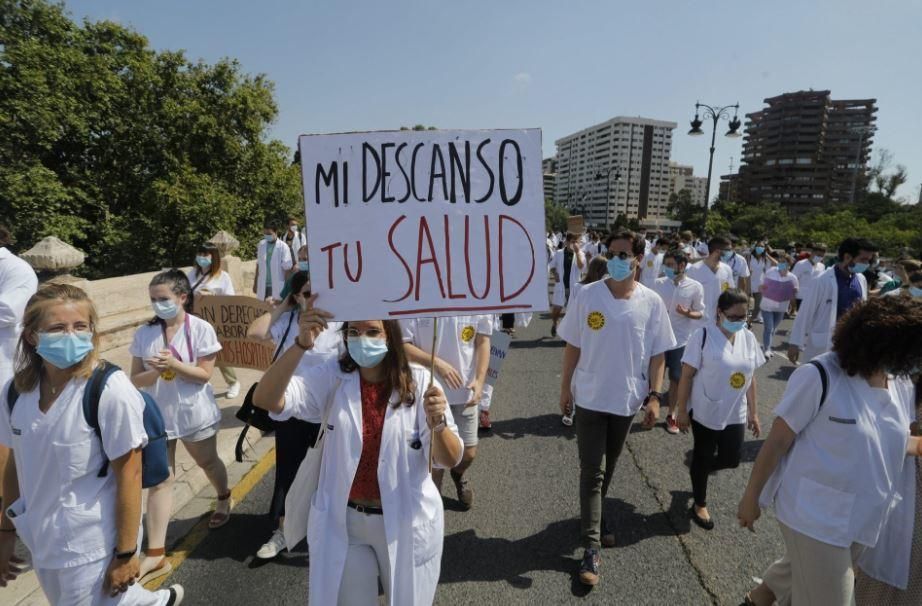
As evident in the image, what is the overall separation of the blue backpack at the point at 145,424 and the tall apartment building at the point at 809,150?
13004cm

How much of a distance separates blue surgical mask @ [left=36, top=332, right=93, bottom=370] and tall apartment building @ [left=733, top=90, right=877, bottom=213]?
5128 inches

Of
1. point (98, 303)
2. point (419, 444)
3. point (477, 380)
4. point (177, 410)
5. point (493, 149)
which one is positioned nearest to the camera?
point (493, 149)

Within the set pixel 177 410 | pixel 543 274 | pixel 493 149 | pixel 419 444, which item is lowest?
→ pixel 177 410

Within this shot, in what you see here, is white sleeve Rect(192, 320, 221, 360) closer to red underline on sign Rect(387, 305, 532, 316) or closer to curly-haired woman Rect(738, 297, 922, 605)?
red underline on sign Rect(387, 305, 532, 316)

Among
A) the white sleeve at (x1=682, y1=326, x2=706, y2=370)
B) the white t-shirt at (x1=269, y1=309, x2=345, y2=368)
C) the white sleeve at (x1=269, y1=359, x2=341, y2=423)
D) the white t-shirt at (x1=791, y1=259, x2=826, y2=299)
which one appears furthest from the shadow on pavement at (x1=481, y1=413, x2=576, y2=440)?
the white t-shirt at (x1=791, y1=259, x2=826, y2=299)

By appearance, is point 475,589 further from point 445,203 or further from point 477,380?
point 445,203

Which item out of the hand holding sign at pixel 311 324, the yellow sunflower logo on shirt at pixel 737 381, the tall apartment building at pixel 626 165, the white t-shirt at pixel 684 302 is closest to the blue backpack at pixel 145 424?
the hand holding sign at pixel 311 324

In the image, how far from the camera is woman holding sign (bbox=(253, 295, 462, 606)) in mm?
1937

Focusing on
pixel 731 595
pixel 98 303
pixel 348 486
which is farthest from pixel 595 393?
pixel 98 303

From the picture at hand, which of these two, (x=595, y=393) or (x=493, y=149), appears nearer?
(x=493, y=149)

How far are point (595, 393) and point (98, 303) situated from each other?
21.9 ft

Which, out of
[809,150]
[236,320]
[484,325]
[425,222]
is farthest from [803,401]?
[809,150]

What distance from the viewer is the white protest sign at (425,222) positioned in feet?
5.99

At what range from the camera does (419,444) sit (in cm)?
204
